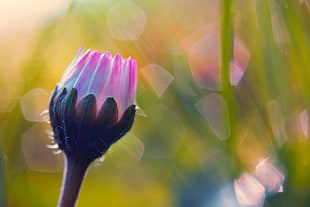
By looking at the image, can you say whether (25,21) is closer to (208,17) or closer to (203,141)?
(208,17)

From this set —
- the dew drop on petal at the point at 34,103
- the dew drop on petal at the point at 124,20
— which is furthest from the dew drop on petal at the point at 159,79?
the dew drop on petal at the point at 34,103

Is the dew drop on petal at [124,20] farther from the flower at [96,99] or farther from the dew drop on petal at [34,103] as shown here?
the flower at [96,99]

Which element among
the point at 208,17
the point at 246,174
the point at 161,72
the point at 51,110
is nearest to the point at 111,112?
the point at 51,110

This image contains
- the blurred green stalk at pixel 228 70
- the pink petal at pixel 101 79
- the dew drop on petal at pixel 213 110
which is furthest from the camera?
the dew drop on petal at pixel 213 110

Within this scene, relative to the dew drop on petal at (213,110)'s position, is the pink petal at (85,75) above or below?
above

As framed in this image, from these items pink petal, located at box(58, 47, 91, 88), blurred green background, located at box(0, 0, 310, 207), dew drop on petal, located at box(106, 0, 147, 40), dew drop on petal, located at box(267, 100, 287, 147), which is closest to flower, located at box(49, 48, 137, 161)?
pink petal, located at box(58, 47, 91, 88)

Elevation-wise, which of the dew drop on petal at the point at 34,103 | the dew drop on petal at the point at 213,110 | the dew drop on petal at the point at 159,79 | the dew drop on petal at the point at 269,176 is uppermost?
the dew drop on petal at the point at 159,79
